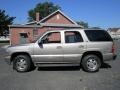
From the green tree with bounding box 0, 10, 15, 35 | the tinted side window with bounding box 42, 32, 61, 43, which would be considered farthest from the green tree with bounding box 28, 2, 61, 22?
the tinted side window with bounding box 42, 32, 61, 43

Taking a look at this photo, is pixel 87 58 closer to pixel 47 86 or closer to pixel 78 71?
pixel 78 71

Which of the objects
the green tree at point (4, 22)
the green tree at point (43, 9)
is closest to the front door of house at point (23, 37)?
the green tree at point (4, 22)

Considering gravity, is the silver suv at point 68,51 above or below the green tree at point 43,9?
below

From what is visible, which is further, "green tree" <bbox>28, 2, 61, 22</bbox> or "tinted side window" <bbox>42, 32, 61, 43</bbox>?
"green tree" <bbox>28, 2, 61, 22</bbox>

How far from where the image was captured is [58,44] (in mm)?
10469

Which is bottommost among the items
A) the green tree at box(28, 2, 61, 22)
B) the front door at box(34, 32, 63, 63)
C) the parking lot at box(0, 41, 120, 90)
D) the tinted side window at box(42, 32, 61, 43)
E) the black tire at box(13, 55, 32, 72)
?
the parking lot at box(0, 41, 120, 90)

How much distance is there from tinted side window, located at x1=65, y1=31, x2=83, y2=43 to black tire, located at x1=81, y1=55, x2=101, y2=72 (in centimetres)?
85

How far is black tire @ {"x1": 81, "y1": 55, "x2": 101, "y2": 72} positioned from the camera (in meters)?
10.5

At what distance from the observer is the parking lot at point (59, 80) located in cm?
777

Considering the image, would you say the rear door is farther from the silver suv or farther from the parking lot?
the parking lot

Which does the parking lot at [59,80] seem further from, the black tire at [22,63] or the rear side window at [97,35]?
the rear side window at [97,35]

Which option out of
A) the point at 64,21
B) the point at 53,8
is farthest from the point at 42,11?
the point at 64,21

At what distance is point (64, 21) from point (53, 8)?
5225 centimetres

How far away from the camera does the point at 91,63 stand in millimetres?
10586
